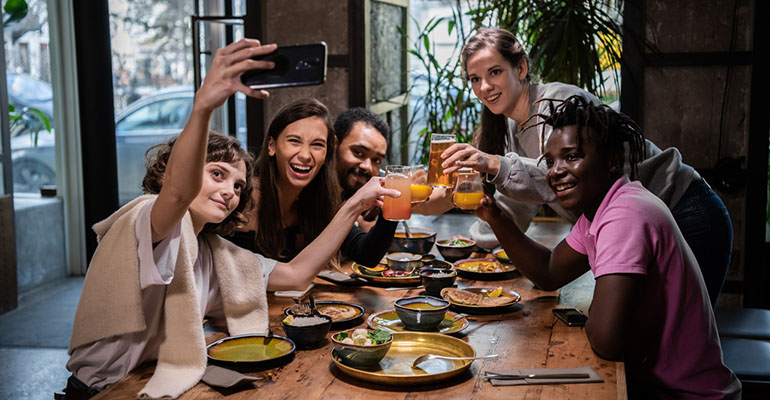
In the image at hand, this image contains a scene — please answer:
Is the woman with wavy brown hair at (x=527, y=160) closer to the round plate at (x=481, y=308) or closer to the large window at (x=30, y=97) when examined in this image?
the round plate at (x=481, y=308)

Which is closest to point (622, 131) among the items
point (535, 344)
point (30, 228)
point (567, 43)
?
point (535, 344)

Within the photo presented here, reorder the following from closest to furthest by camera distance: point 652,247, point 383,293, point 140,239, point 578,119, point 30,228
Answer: point 140,239, point 652,247, point 578,119, point 383,293, point 30,228

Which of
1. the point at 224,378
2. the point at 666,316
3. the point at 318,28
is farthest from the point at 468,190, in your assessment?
the point at 318,28

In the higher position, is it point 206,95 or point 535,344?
point 206,95

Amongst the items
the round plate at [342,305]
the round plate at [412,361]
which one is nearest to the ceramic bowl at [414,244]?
the round plate at [342,305]

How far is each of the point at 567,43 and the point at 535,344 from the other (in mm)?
2359

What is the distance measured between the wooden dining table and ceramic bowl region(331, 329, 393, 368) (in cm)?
4

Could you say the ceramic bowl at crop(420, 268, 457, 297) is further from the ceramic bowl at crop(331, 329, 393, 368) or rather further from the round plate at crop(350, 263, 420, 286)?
the ceramic bowl at crop(331, 329, 393, 368)

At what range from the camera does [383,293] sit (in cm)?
232

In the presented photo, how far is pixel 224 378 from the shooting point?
5.02ft

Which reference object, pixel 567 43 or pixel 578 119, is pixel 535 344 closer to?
pixel 578 119

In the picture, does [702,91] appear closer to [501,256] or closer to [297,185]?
[501,256]

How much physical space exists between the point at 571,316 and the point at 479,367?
45cm

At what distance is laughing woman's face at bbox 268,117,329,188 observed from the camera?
2693 mm
